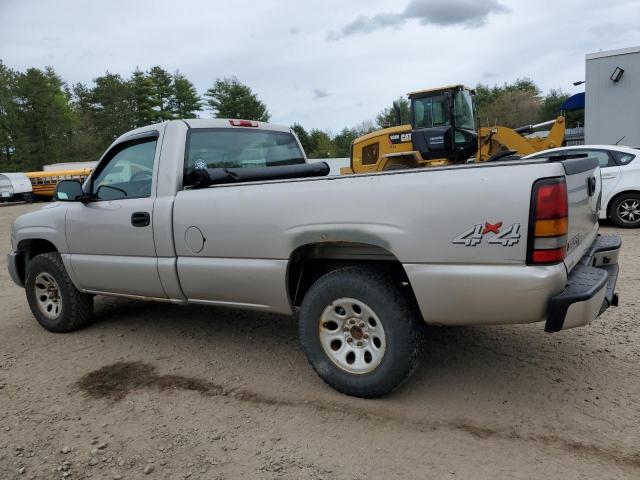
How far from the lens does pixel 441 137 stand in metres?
11.5

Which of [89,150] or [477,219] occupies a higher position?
[89,150]

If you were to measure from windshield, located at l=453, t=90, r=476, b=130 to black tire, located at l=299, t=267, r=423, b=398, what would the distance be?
946 centimetres

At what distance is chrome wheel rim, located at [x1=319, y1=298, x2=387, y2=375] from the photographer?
314 cm

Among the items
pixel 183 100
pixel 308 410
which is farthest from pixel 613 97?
pixel 183 100

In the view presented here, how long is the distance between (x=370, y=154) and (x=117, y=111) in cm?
6206

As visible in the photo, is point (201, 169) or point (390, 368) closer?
point (390, 368)

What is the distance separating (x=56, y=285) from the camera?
496 centimetres

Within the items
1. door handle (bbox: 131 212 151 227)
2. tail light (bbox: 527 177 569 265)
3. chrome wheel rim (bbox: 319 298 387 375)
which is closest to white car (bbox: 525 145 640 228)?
tail light (bbox: 527 177 569 265)

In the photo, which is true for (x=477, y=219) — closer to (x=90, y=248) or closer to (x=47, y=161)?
(x=90, y=248)

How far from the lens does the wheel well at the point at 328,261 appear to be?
323 cm

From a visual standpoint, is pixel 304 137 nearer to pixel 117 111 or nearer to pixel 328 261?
pixel 117 111

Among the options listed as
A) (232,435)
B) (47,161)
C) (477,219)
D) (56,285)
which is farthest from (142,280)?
(47,161)

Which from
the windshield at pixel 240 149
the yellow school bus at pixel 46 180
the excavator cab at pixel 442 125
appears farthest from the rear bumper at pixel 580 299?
the yellow school bus at pixel 46 180

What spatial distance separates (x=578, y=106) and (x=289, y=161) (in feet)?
87.3
